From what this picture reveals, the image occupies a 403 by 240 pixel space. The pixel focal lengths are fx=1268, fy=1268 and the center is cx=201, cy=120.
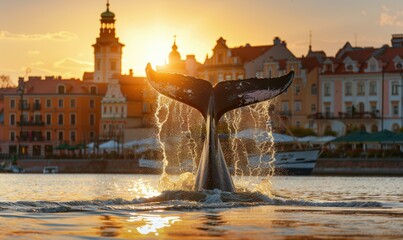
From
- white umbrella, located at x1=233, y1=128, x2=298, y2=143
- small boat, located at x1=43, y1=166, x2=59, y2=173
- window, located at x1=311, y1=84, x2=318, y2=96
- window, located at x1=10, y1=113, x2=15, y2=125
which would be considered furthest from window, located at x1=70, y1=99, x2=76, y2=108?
white umbrella, located at x1=233, y1=128, x2=298, y2=143

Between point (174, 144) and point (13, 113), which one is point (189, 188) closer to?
point (174, 144)

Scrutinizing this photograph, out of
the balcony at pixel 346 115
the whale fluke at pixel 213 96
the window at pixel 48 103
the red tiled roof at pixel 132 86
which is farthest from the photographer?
the window at pixel 48 103

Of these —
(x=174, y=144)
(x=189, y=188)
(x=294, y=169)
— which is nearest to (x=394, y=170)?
(x=294, y=169)

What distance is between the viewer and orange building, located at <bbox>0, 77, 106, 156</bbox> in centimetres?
19025

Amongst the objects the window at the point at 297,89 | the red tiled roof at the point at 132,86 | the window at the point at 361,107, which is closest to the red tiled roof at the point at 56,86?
the red tiled roof at the point at 132,86

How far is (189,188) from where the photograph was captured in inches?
1799

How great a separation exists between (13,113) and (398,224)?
163 meters

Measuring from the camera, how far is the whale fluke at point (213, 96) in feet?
140

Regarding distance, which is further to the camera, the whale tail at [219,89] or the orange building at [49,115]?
the orange building at [49,115]

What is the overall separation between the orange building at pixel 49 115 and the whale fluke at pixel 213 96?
146851 mm

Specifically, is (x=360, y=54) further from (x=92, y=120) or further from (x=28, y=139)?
(x=28, y=139)

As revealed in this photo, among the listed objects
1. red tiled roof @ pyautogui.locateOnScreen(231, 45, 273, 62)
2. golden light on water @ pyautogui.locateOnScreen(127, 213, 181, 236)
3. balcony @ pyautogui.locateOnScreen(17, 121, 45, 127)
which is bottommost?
golden light on water @ pyautogui.locateOnScreen(127, 213, 181, 236)

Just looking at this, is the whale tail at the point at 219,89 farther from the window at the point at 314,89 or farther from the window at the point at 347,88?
the window at the point at 314,89

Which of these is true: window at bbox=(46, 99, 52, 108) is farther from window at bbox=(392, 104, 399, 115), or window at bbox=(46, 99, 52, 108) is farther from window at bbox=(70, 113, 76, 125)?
window at bbox=(392, 104, 399, 115)
